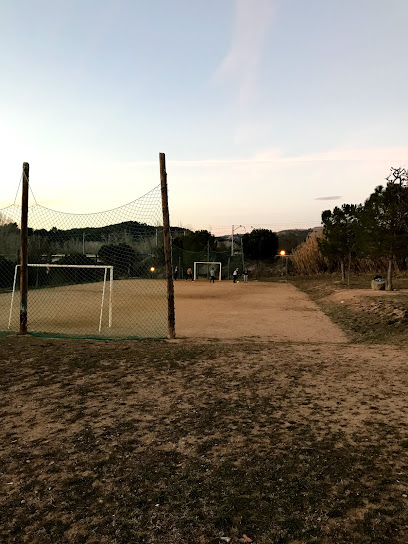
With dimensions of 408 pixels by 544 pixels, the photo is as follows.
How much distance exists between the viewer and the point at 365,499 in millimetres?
3227

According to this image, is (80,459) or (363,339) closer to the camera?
(80,459)

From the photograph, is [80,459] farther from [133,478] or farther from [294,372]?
[294,372]

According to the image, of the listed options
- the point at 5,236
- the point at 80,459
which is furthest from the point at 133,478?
the point at 5,236

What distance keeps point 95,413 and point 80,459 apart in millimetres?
1146

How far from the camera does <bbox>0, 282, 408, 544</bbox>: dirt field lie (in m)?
2.94

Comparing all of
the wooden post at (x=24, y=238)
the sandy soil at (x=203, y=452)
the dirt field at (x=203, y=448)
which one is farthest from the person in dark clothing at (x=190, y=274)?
the sandy soil at (x=203, y=452)

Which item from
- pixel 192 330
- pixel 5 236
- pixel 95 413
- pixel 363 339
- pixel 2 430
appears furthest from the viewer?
pixel 5 236

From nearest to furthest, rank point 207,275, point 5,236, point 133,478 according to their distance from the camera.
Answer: point 133,478, point 5,236, point 207,275

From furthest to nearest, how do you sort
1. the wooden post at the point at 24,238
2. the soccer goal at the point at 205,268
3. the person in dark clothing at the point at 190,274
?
1. the soccer goal at the point at 205,268
2. the person in dark clothing at the point at 190,274
3. the wooden post at the point at 24,238

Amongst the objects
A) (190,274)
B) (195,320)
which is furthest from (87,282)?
(195,320)

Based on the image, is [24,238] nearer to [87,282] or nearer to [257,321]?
[257,321]

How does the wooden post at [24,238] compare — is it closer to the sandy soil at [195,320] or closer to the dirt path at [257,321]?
the sandy soil at [195,320]

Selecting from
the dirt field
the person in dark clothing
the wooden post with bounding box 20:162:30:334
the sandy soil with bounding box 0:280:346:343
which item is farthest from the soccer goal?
the dirt field

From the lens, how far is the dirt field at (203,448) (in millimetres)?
2939
